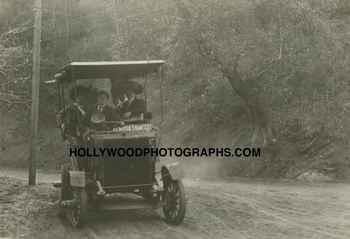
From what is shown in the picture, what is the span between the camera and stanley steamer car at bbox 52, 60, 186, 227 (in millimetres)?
11469

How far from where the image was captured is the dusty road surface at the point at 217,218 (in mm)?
10648

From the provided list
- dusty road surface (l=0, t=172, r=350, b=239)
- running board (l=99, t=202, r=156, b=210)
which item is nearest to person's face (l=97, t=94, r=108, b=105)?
running board (l=99, t=202, r=156, b=210)

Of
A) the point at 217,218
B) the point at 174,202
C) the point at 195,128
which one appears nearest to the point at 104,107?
the point at 174,202

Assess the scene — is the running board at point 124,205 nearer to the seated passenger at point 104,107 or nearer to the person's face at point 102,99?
the seated passenger at point 104,107

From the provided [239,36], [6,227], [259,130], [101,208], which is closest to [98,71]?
[101,208]

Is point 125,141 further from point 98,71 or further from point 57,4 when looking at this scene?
point 57,4

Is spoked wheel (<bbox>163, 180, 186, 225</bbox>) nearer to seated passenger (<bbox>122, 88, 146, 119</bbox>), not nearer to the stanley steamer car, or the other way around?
the stanley steamer car

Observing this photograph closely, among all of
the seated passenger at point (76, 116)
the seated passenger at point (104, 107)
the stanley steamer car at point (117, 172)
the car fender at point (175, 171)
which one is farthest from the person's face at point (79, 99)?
the car fender at point (175, 171)

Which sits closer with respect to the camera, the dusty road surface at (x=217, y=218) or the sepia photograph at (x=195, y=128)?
the dusty road surface at (x=217, y=218)

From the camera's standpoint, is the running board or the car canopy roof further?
the car canopy roof

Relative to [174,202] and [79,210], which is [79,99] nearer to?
[79,210]

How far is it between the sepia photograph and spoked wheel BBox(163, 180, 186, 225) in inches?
1.1

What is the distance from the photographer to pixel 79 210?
1130 centimetres

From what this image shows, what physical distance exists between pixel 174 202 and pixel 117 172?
48.9 inches
